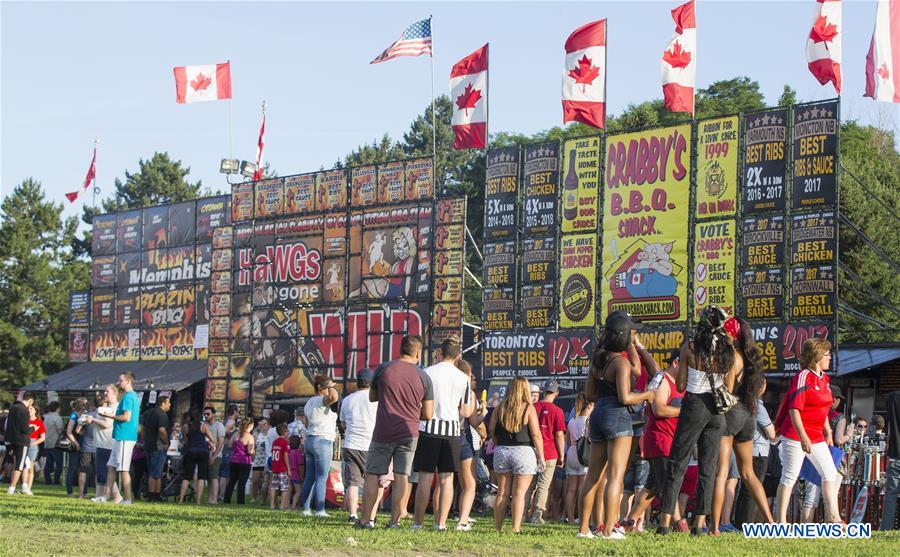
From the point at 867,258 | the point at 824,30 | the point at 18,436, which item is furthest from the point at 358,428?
the point at 867,258

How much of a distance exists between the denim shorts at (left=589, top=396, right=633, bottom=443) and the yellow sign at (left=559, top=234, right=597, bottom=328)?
13.3 metres

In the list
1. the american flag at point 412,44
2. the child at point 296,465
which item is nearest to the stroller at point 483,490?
the child at point 296,465

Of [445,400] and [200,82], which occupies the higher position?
[200,82]

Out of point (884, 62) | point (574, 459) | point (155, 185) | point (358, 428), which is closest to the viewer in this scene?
point (358, 428)

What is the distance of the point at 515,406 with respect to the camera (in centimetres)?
1233

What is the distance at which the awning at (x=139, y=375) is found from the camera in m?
37.5

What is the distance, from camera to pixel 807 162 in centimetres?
2119

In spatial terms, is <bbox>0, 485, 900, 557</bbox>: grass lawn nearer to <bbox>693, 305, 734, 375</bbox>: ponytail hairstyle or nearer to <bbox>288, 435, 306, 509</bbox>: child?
A: <bbox>693, 305, 734, 375</bbox>: ponytail hairstyle

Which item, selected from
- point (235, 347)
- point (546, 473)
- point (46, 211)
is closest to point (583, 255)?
point (546, 473)

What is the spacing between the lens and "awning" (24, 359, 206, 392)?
1478 inches

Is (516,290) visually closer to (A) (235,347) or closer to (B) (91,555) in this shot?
(A) (235,347)

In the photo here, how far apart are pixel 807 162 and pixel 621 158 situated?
3933 mm

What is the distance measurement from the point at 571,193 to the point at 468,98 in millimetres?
3739

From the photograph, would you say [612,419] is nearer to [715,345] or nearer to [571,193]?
[715,345]
